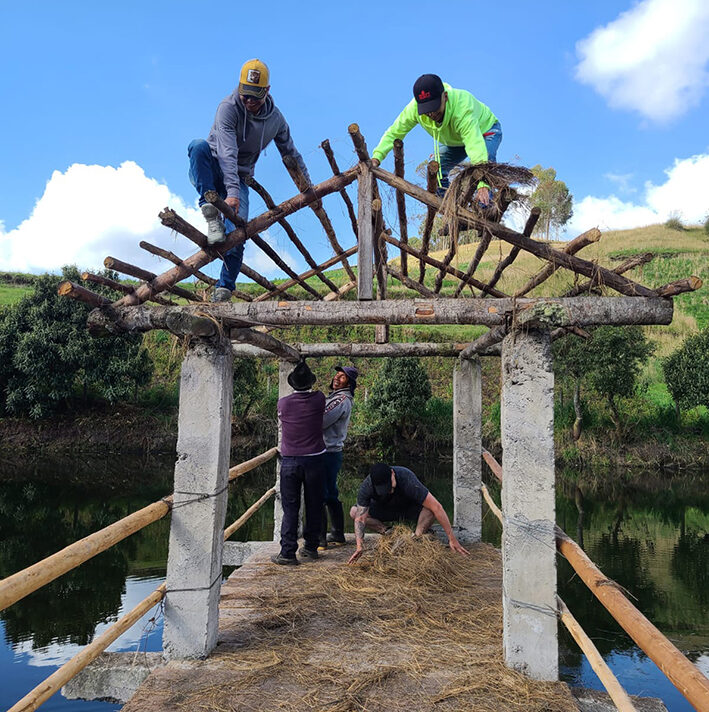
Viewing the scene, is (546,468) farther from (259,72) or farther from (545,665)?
(259,72)

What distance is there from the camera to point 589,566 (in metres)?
2.66

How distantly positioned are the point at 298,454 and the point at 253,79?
9.27 feet

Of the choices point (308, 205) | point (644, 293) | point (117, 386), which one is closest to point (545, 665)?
point (644, 293)

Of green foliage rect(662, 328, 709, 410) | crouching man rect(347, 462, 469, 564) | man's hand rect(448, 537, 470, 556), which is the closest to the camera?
crouching man rect(347, 462, 469, 564)

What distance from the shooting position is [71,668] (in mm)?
2400

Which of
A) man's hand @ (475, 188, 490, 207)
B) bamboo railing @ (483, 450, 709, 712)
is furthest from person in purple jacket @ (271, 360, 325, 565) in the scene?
bamboo railing @ (483, 450, 709, 712)

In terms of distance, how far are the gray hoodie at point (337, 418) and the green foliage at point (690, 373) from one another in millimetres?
13884

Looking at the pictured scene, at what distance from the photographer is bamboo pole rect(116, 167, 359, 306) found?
3494 mm

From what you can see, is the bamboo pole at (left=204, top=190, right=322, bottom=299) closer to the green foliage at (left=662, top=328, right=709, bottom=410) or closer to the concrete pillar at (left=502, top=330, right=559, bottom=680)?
the concrete pillar at (left=502, top=330, right=559, bottom=680)

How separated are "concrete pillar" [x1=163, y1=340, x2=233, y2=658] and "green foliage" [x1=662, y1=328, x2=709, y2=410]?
16013mm

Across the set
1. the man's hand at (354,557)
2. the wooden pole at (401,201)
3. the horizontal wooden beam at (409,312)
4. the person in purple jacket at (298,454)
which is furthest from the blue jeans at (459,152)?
the man's hand at (354,557)

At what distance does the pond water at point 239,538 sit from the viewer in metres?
5.91

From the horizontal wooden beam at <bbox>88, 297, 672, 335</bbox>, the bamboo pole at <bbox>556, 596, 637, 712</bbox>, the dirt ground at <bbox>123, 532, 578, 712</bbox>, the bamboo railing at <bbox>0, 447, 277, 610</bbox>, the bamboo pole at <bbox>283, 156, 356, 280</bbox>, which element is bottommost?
the dirt ground at <bbox>123, 532, 578, 712</bbox>

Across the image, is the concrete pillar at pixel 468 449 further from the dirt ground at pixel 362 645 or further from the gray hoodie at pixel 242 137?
the gray hoodie at pixel 242 137
